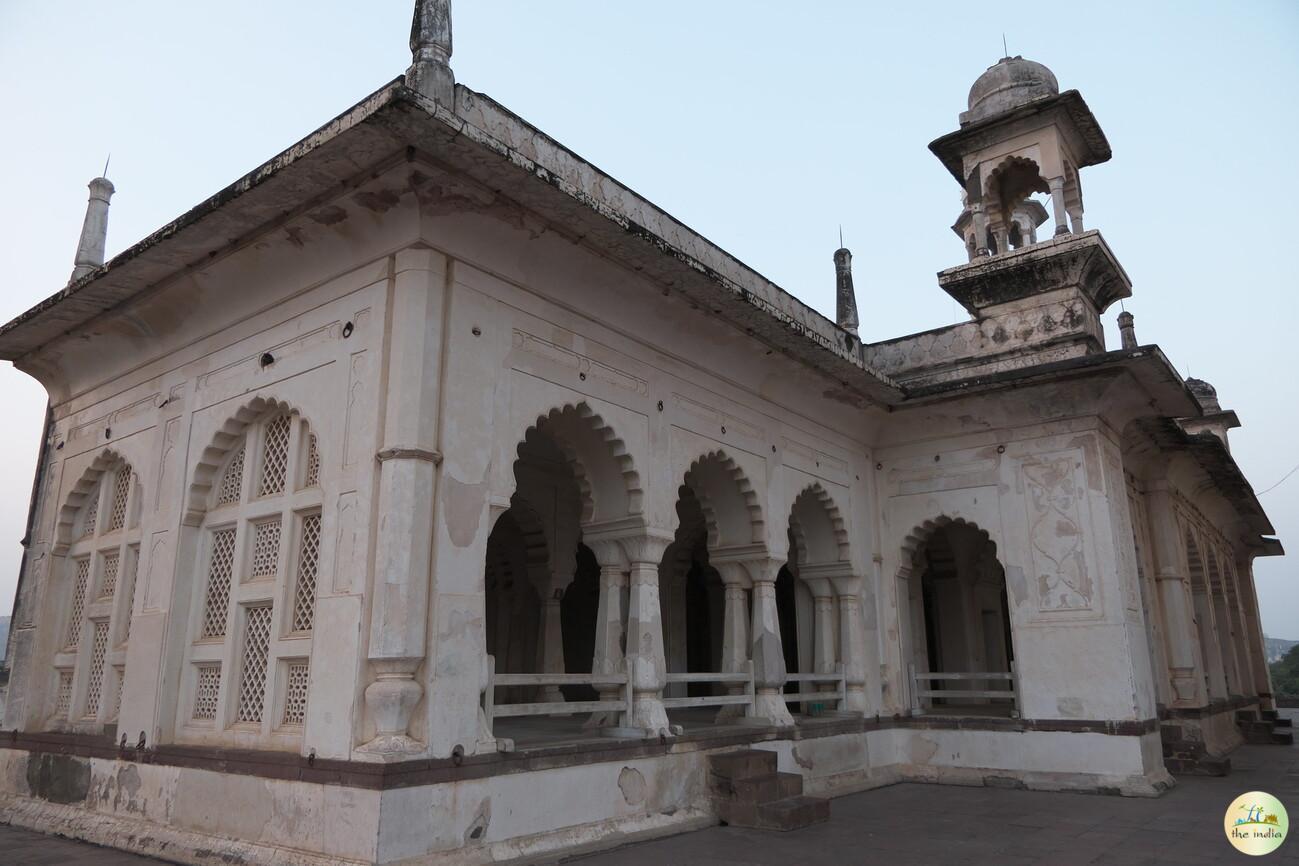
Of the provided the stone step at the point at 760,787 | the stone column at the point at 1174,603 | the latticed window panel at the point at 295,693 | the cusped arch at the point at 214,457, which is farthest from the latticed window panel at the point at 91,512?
the stone column at the point at 1174,603

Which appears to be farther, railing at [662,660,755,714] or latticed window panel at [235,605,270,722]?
railing at [662,660,755,714]

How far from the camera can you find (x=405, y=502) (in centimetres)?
595

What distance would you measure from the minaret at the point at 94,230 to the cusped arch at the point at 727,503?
674cm

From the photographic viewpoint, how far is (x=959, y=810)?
8.59 meters

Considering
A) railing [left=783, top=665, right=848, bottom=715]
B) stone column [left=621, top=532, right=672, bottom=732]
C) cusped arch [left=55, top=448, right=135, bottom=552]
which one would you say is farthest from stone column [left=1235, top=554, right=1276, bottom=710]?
cusped arch [left=55, top=448, right=135, bottom=552]

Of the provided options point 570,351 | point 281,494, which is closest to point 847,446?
point 570,351

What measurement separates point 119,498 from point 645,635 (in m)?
5.49

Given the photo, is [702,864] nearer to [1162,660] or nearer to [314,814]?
[314,814]

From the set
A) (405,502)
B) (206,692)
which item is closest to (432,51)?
(405,502)

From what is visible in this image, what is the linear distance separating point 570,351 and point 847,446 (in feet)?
16.8

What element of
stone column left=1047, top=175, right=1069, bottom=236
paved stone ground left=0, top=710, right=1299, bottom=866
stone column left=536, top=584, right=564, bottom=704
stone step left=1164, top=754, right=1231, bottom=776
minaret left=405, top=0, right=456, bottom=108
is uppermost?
stone column left=1047, top=175, right=1069, bottom=236

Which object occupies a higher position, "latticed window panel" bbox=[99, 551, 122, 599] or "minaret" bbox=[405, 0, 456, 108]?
"minaret" bbox=[405, 0, 456, 108]

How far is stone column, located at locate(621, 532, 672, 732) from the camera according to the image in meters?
7.61

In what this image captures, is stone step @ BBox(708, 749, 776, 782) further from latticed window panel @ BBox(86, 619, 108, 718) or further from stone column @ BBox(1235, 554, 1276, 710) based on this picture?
stone column @ BBox(1235, 554, 1276, 710)
